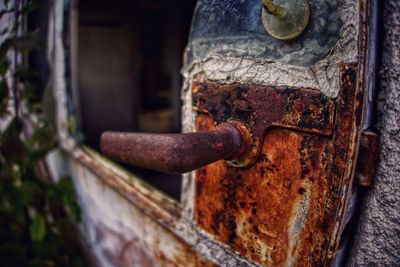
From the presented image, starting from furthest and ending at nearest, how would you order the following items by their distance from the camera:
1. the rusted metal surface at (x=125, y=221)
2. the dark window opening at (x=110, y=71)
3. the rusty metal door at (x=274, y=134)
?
1. the dark window opening at (x=110, y=71)
2. the rusted metal surface at (x=125, y=221)
3. the rusty metal door at (x=274, y=134)

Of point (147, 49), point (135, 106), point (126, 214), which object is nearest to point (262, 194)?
point (126, 214)

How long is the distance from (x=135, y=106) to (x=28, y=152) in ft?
5.02

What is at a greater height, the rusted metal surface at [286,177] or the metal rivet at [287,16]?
the metal rivet at [287,16]

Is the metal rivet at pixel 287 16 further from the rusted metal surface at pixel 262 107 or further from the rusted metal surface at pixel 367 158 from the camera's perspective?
the rusted metal surface at pixel 367 158

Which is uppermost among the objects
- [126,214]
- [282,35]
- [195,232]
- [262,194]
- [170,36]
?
[170,36]

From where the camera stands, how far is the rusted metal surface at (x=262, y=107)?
1.42ft

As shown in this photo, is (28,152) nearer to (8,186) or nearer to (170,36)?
(8,186)

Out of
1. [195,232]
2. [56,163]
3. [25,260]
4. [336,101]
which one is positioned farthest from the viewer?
[56,163]

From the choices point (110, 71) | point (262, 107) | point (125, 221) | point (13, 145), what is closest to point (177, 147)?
point (262, 107)

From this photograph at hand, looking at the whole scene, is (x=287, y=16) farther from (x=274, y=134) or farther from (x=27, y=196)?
(x=27, y=196)

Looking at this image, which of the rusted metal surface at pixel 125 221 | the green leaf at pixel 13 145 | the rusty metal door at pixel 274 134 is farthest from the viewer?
the green leaf at pixel 13 145

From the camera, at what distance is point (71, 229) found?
1598 mm

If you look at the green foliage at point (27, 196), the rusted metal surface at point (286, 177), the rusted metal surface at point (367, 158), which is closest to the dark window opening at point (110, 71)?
the green foliage at point (27, 196)

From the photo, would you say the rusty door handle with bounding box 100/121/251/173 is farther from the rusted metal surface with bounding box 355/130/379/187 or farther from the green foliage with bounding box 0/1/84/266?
the green foliage with bounding box 0/1/84/266
